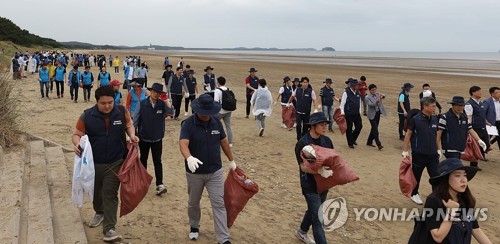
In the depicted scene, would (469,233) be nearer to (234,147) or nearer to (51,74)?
(234,147)

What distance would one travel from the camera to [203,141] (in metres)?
4.50

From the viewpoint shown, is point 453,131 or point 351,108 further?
point 351,108

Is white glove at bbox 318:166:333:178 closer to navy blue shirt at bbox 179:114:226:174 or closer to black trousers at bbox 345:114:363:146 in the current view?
navy blue shirt at bbox 179:114:226:174

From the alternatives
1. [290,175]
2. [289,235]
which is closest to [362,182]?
[290,175]

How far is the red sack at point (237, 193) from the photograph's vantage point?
4.59 m

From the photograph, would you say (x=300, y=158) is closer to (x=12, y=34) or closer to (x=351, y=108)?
(x=351, y=108)

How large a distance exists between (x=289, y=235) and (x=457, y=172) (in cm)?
286

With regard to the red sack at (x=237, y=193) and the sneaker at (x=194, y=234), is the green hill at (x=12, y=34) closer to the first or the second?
the sneaker at (x=194, y=234)

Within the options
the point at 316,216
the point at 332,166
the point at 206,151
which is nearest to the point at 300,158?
the point at 332,166

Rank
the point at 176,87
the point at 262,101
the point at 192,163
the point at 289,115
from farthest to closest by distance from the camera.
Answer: the point at 176,87
the point at 289,115
the point at 262,101
the point at 192,163

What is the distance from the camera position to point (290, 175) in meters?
7.84

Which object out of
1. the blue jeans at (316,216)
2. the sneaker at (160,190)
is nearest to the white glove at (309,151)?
the blue jeans at (316,216)

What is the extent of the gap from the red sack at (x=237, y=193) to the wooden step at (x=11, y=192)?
7.36 feet

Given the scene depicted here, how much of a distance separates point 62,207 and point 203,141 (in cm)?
239
